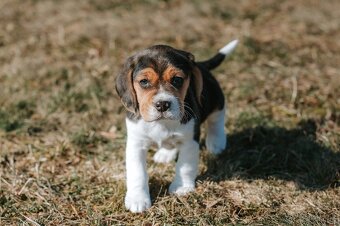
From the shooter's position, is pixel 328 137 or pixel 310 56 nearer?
pixel 328 137

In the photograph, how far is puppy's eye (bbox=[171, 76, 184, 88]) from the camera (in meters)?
5.18

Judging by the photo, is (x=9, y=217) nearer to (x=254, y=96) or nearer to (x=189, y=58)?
(x=189, y=58)

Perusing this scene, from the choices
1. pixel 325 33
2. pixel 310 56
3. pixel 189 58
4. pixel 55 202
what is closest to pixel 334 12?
pixel 325 33

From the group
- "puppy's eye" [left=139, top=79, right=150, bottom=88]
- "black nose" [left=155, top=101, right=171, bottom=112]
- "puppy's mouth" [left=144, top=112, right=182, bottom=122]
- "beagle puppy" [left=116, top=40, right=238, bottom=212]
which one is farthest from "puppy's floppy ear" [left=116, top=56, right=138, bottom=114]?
"black nose" [left=155, top=101, right=171, bottom=112]

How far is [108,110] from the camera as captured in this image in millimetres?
8031

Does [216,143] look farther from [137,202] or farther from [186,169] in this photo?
[137,202]

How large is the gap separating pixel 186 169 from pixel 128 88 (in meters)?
1.13

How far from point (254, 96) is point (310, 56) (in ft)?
6.98

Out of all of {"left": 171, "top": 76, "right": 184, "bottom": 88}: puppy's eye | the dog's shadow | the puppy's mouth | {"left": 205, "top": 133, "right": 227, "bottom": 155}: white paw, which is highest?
{"left": 171, "top": 76, "right": 184, "bottom": 88}: puppy's eye

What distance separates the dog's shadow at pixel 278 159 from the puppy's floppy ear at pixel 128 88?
142 centimetres

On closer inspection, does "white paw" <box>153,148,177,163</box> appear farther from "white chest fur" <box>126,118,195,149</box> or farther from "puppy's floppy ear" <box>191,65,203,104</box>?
"puppy's floppy ear" <box>191,65,203,104</box>

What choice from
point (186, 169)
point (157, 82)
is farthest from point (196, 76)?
point (186, 169)

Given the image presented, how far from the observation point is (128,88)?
5344mm

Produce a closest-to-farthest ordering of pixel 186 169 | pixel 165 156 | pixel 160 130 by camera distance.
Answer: pixel 160 130, pixel 186 169, pixel 165 156
